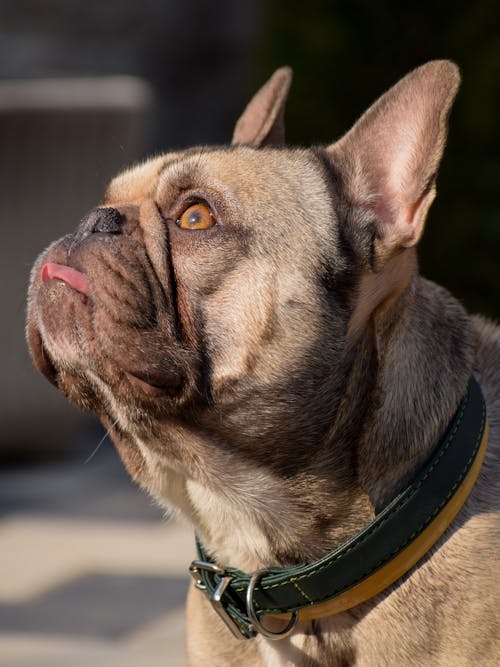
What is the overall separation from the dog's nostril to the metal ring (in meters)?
1.00

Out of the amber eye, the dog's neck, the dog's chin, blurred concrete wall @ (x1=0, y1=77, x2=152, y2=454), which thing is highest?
the amber eye

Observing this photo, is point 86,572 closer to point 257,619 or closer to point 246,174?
point 257,619

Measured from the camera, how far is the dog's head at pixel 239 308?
9.93ft

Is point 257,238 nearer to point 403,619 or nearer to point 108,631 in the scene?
point 403,619

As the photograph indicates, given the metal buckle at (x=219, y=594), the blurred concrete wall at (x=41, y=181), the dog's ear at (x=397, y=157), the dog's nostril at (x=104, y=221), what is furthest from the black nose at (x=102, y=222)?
the blurred concrete wall at (x=41, y=181)

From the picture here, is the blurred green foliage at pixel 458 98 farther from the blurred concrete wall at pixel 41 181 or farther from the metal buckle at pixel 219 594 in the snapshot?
the metal buckle at pixel 219 594

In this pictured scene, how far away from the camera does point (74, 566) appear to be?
559 cm

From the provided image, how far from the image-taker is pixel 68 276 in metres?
3.07

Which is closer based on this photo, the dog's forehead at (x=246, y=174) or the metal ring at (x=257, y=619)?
the metal ring at (x=257, y=619)

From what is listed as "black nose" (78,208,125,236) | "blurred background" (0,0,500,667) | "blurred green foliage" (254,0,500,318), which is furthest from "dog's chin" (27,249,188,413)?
"blurred green foliage" (254,0,500,318)

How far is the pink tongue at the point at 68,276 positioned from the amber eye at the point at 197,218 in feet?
1.01

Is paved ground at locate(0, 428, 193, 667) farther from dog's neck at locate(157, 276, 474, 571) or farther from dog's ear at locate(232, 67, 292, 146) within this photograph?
dog's ear at locate(232, 67, 292, 146)

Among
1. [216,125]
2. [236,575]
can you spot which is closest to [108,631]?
[236,575]

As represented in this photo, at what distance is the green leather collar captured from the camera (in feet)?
9.66
